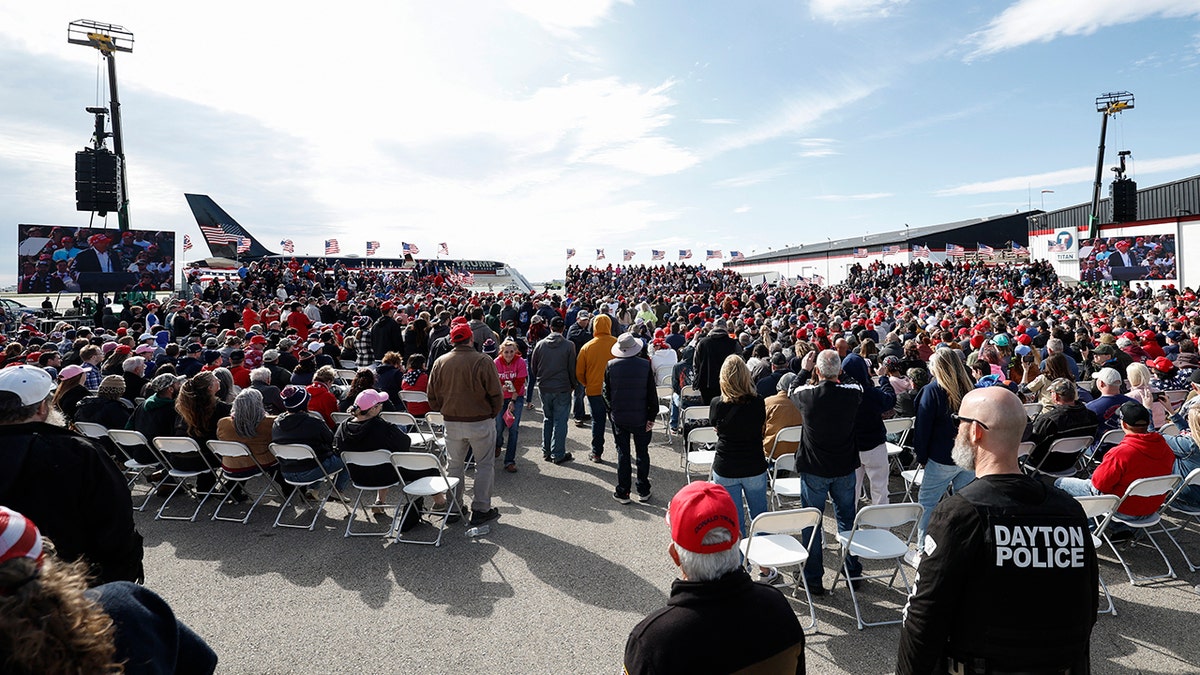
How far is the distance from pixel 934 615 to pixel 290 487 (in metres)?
7.20

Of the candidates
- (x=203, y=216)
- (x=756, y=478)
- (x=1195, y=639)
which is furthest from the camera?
(x=203, y=216)

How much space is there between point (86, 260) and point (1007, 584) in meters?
30.4

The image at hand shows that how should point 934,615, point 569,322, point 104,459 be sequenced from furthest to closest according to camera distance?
point 569,322
point 104,459
point 934,615

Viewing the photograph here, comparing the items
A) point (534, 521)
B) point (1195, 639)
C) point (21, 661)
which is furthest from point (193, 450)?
point (1195, 639)

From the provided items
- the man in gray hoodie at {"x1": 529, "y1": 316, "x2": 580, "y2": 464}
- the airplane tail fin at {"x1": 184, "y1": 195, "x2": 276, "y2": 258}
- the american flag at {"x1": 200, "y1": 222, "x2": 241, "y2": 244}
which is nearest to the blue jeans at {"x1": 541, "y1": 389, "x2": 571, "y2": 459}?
the man in gray hoodie at {"x1": 529, "y1": 316, "x2": 580, "y2": 464}

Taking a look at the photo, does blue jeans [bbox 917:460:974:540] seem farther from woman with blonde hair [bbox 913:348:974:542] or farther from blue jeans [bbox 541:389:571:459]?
blue jeans [bbox 541:389:571:459]

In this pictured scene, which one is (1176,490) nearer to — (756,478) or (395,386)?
(756,478)

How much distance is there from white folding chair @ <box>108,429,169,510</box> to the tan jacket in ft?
11.5

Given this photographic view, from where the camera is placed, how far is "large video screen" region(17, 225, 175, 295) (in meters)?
22.5

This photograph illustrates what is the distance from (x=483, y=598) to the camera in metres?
4.78

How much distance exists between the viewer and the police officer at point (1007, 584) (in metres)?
2.05

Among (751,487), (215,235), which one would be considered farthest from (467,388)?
(215,235)

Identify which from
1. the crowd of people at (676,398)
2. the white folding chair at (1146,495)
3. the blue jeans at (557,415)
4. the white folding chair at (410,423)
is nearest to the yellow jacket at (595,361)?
the crowd of people at (676,398)

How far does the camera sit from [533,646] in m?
4.12
